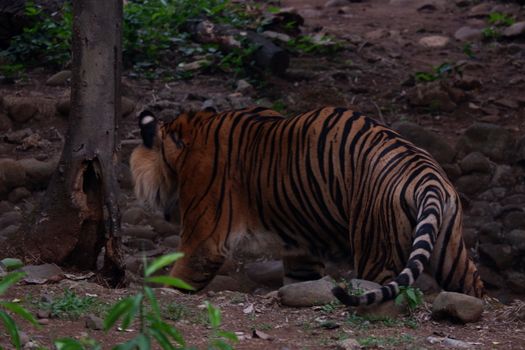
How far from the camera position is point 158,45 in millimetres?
10016

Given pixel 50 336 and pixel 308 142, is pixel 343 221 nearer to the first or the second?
pixel 308 142

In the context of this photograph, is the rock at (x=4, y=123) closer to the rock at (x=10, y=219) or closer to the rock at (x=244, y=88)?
the rock at (x=10, y=219)

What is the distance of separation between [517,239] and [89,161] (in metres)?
4.04

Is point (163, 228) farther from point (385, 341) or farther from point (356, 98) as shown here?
point (385, 341)

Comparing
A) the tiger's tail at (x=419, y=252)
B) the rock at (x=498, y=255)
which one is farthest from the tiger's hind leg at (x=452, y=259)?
the rock at (x=498, y=255)

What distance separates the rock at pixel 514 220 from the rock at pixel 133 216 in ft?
9.93

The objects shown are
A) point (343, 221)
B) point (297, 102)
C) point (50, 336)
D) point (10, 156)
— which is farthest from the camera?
point (297, 102)

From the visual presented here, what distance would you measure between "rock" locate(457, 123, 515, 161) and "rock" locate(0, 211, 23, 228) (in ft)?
12.8

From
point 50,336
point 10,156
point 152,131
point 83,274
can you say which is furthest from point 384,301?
point 10,156

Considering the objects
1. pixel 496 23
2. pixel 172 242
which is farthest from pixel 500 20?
pixel 172 242

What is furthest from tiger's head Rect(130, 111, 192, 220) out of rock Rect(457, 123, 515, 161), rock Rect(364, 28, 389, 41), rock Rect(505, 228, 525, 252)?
rock Rect(364, 28, 389, 41)

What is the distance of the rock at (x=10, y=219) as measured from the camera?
7.39 m

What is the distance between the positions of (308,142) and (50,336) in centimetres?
267

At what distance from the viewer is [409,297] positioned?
4.29 meters
